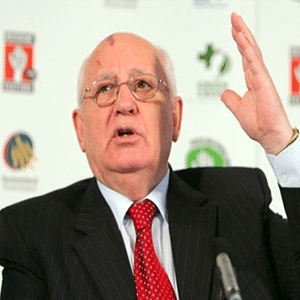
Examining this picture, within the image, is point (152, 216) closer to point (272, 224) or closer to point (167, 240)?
point (167, 240)

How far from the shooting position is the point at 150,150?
1848 mm

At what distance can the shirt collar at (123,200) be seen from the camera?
6.07 feet

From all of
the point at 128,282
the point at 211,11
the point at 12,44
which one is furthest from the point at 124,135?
the point at 211,11

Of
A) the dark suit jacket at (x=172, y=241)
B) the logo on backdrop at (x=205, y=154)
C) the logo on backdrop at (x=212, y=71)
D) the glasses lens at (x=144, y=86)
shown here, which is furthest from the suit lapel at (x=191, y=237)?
the logo on backdrop at (x=212, y=71)

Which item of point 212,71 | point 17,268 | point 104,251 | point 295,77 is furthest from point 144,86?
point 295,77

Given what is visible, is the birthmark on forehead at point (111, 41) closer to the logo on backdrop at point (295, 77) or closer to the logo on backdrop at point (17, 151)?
the logo on backdrop at point (17, 151)

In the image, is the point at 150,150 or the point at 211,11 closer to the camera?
the point at 150,150

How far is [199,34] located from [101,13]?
1.37 ft

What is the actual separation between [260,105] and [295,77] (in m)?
1.28

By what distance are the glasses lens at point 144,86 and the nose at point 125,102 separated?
2cm

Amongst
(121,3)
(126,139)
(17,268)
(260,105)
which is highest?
(121,3)

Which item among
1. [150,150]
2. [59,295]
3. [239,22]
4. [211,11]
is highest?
[211,11]

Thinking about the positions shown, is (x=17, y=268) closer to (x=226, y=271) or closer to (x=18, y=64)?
(x=226, y=271)

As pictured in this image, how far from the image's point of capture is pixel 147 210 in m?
1.84
